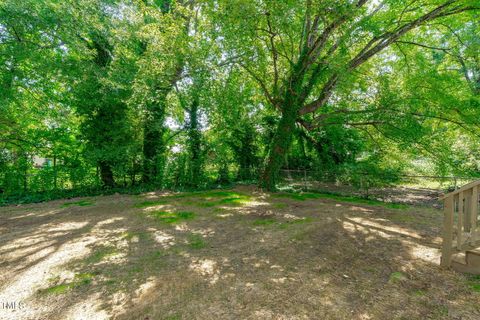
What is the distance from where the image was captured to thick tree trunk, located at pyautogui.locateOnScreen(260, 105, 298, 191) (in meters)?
9.84

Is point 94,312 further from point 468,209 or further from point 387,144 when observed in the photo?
point 387,144

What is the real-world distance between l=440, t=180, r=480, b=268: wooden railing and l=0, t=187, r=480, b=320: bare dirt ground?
0.33 metres

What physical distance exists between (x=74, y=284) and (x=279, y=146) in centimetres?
850

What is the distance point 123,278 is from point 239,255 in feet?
5.46

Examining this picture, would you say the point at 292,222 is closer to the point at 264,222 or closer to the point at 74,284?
the point at 264,222

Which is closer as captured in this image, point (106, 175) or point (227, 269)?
point (227, 269)

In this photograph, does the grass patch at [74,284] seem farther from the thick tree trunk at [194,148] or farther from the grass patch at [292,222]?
the thick tree trunk at [194,148]

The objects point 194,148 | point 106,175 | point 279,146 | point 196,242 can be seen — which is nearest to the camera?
point 196,242

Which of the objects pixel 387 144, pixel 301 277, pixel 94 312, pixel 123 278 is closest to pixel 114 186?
pixel 123 278

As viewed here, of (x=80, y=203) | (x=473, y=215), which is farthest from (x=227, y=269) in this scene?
(x=80, y=203)

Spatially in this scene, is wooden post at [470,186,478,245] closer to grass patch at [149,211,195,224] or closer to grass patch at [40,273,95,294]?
grass patch at [40,273,95,294]

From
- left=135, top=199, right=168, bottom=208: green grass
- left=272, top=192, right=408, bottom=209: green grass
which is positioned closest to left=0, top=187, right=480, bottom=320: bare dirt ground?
left=135, top=199, right=168, bottom=208: green grass

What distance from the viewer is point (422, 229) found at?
5074 millimetres

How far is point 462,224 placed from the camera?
300cm
